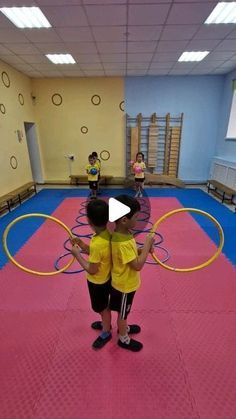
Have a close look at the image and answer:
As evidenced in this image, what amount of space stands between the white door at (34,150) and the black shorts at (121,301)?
26.5 ft

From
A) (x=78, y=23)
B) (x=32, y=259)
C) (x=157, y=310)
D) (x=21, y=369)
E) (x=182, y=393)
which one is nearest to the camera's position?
(x=182, y=393)

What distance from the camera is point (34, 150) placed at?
29.1 ft

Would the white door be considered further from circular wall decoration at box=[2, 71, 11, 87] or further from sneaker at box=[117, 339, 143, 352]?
sneaker at box=[117, 339, 143, 352]

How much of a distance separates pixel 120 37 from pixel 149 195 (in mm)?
4246

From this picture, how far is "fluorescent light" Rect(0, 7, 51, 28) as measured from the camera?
379 cm

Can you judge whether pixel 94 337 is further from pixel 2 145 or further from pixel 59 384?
pixel 2 145

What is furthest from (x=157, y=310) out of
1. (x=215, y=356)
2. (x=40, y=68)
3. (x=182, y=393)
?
(x=40, y=68)

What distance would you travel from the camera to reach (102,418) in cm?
162

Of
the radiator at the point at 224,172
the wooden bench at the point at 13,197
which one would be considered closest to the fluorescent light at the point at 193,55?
the radiator at the point at 224,172

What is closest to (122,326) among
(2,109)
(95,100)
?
(2,109)

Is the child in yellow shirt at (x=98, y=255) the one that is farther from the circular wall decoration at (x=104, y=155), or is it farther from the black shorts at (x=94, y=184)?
the circular wall decoration at (x=104, y=155)

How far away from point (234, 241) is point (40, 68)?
716 cm
